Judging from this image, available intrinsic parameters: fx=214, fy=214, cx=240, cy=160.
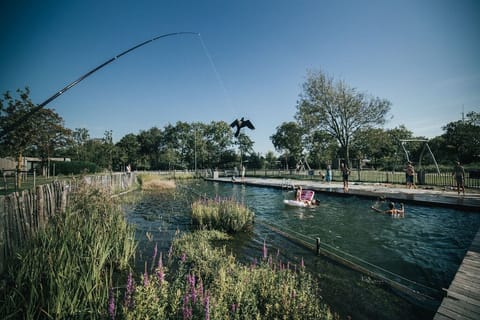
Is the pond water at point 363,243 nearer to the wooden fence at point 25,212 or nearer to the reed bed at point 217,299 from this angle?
the reed bed at point 217,299

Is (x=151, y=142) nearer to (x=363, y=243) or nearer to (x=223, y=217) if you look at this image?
(x=223, y=217)

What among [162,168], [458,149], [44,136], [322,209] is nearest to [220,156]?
[162,168]

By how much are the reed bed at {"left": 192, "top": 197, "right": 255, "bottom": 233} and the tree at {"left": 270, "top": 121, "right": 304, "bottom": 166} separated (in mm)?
46630

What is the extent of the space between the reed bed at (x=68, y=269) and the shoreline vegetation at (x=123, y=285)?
0.01 m

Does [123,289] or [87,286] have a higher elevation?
[87,286]

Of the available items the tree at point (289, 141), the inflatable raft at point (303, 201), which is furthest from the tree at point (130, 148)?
the inflatable raft at point (303, 201)

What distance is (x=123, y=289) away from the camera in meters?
4.28

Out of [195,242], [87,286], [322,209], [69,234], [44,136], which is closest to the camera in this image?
[87,286]

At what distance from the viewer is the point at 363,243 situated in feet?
25.4

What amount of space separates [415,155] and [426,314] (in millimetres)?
88391

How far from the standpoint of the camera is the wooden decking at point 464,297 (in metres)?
3.13

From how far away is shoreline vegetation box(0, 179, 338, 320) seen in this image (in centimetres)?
272

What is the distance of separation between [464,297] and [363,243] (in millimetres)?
4315

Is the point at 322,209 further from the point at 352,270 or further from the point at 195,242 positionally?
the point at 195,242
